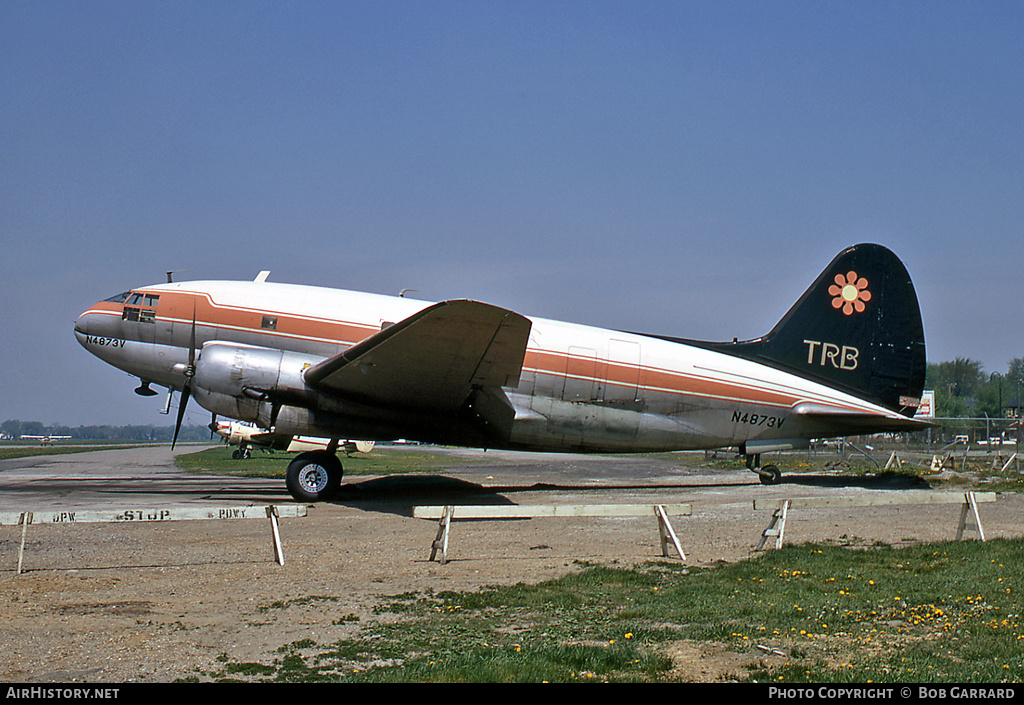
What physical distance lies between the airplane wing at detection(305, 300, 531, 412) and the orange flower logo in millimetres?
10232

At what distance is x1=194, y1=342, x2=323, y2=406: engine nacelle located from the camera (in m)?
16.8

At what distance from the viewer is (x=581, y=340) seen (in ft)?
62.0

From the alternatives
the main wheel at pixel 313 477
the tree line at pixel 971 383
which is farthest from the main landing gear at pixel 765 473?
the tree line at pixel 971 383

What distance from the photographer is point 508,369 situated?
15977 mm

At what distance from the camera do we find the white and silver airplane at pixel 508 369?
1625 cm

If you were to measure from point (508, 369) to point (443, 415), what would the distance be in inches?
94.7

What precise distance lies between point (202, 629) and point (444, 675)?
8.67 ft

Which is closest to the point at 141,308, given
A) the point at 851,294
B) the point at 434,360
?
the point at 434,360

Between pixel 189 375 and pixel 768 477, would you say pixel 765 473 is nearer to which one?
pixel 768 477

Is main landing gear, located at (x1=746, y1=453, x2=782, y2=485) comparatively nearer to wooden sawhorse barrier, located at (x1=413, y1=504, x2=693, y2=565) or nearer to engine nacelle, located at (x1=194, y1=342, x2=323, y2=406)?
wooden sawhorse barrier, located at (x1=413, y1=504, x2=693, y2=565)

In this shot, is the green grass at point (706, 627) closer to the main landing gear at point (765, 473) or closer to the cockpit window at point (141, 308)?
the main landing gear at point (765, 473)

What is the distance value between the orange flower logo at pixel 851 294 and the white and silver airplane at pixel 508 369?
27 millimetres

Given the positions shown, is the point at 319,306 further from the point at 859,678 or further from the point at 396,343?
the point at 859,678
